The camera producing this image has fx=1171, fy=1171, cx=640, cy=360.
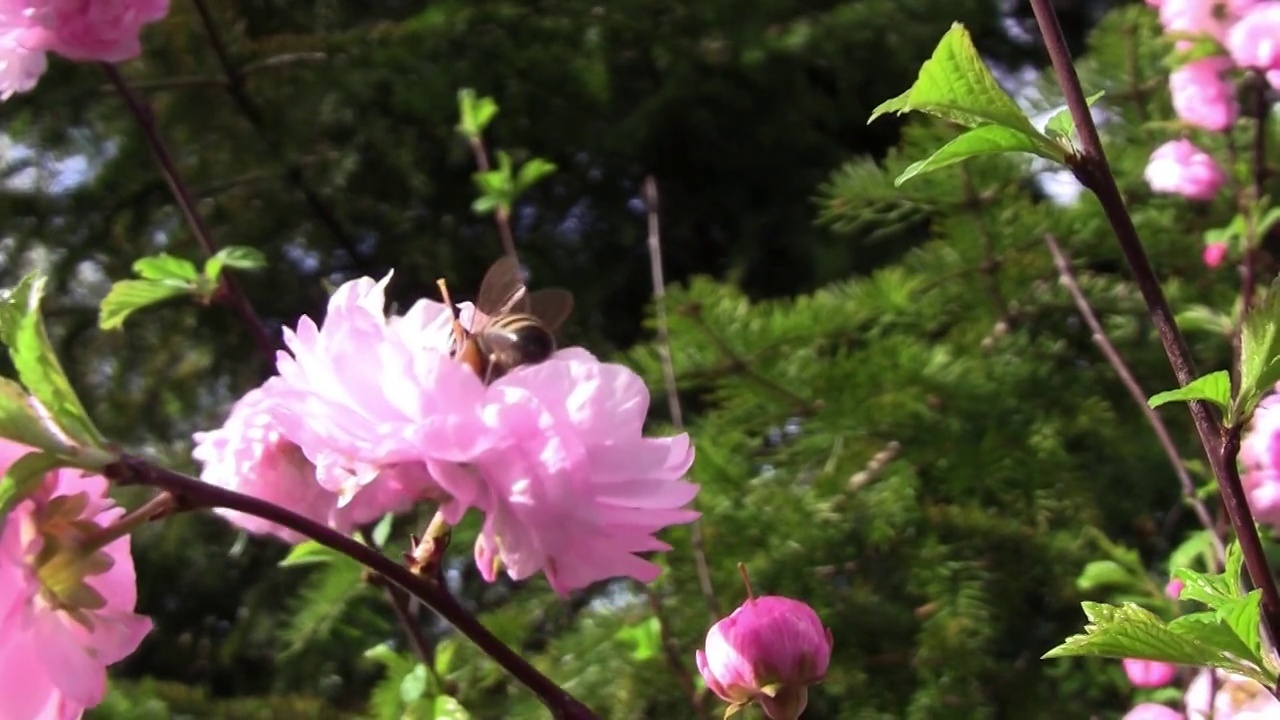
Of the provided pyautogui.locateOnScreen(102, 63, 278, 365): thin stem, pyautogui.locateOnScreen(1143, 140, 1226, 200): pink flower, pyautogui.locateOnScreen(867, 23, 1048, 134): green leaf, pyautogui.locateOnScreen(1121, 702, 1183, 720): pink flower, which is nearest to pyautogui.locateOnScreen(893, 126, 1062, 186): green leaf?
pyautogui.locateOnScreen(867, 23, 1048, 134): green leaf

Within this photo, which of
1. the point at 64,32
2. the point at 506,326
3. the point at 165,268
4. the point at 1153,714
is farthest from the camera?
the point at 1153,714

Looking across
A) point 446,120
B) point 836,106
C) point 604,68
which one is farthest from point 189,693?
point 836,106

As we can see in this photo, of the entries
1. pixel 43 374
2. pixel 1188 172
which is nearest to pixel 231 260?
pixel 43 374

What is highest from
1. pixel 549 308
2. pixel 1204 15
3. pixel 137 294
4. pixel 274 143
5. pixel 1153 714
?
pixel 1204 15

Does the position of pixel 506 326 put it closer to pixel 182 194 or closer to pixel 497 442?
pixel 497 442

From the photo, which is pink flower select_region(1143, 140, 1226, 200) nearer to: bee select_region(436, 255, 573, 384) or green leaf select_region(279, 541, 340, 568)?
bee select_region(436, 255, 573, 384)

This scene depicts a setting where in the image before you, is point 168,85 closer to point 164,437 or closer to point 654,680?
point 164,437
